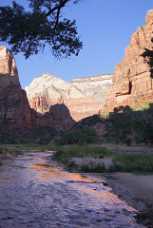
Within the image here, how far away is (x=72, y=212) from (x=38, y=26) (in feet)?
19.8

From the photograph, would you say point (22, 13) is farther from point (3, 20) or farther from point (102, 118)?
point (102, 118)

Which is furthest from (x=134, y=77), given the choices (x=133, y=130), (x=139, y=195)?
(x=139, y=195)

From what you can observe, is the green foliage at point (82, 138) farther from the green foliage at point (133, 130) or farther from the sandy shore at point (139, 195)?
the sandy shore at point (139, 195)

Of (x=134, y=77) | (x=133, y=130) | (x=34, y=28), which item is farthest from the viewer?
(x=134, y=77)

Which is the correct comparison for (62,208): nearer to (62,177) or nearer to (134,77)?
(62,177)

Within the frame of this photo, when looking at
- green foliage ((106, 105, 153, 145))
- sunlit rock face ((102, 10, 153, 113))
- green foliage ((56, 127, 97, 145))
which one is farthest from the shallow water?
sunlit rock face ((102, 10, 153, 113))

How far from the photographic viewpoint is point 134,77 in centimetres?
16288

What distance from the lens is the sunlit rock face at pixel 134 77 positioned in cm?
14475

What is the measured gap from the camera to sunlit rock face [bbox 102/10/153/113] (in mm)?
144750

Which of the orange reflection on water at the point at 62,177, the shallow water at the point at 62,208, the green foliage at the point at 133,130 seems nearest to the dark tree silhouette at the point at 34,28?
the shallow water at the point at 62,208

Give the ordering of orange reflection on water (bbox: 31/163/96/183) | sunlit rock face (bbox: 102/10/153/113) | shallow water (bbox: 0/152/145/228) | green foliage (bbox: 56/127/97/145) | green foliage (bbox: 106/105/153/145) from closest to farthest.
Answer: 1. shallow water (bbox: 0/152/145/228)
2. orange reflection on water (bbox: 31/163/96/183)
3. green foliage (bbox: 106/105/153/145)
4. green foliage (bbox: 56/127/97/145)
5. sunlit rock face (bbox: 102/10/153/113)

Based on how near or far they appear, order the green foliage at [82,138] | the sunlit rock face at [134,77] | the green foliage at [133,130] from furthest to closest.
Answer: the sunlit rock face at [134,77]
the green foliage at [82,138]
the green foliage at [133,130]

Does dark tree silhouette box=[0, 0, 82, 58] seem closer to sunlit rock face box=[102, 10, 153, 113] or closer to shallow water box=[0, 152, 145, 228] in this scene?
shallow water box=[0, 152, 145, 228]

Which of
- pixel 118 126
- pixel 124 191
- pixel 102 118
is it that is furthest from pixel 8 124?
pixel 124 191
